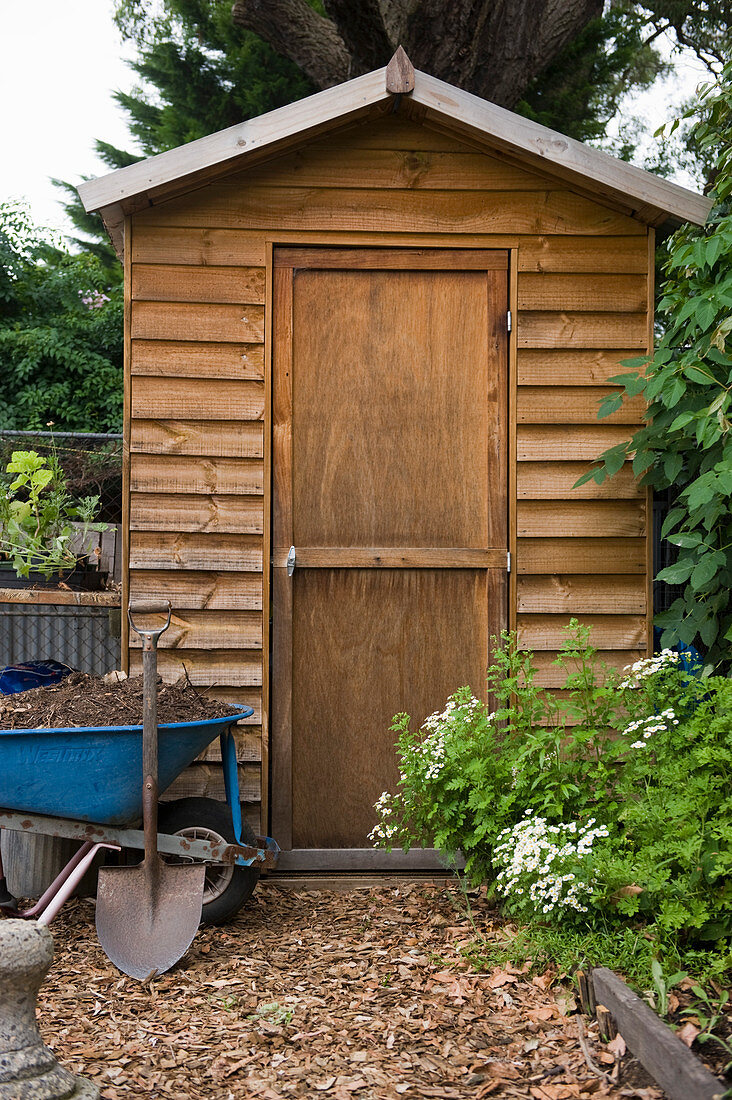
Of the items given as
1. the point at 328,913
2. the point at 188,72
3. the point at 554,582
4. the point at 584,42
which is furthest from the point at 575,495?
the point at 188,72

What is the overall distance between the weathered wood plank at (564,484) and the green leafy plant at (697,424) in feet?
0.34

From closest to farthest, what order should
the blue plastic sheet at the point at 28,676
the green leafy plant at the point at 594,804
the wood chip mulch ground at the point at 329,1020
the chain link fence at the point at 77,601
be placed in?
the wood chip mulch ground at the point at 329,1020 < the green leafy plant at the point at 594,804 < the blue plastic sheet at the point at 28,676 < the chain link fence at the point at 77,601

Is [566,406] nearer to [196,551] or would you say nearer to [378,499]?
[378,499]

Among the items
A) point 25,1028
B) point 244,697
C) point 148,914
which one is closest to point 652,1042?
point 25,1028

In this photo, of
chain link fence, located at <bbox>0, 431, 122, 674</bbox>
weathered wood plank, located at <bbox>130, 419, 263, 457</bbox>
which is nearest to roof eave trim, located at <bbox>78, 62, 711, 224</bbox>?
weathered wood plank, located at <bbox>130, 419, 263, 457</bbox>

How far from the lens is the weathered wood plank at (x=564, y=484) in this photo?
3.91 metres

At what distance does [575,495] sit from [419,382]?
0.82 meters

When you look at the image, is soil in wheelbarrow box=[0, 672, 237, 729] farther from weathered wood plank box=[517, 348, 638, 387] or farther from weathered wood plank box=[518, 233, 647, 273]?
weathered wood plank box=[518, 233, 647, 273]

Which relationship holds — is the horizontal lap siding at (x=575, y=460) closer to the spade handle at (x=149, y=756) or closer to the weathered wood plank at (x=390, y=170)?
the weathered wood plank at (x=390, y=170)

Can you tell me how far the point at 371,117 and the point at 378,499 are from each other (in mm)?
1580

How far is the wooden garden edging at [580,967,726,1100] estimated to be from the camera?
1914mm

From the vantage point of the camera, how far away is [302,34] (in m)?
9.56

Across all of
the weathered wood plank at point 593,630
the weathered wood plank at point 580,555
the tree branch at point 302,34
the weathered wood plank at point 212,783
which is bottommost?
the weathered wood plank at point 212,783

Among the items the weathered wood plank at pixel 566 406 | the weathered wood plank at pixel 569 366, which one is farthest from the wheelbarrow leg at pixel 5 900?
the weathered wood plank at pixel 569 366
